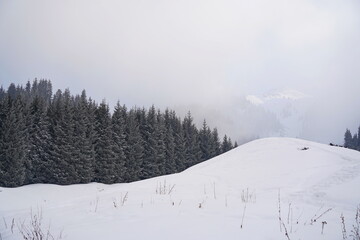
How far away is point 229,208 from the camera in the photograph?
20.2 ft

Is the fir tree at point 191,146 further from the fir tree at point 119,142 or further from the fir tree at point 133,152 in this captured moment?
the fir tree at point 119,142

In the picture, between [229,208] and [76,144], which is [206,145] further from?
[229,208]

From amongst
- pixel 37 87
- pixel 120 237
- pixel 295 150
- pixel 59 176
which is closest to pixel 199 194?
pixel 120 237

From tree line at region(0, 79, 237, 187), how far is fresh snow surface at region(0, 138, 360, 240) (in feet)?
91.8

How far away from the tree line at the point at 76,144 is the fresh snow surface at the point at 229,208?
27987mm

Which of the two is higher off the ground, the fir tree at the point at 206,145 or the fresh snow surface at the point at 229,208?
the fir tree at the point at 206,145

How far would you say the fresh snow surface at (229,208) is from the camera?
454 centimetres

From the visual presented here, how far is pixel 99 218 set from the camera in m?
5.34

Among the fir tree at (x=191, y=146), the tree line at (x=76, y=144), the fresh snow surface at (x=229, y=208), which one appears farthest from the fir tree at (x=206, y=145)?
the fresh snow surface at (x=229, y=208)

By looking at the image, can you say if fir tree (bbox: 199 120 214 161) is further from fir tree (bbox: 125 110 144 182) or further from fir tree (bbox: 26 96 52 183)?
fir tree (bbox: 26 96 52 183)

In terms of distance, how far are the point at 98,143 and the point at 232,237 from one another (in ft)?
126

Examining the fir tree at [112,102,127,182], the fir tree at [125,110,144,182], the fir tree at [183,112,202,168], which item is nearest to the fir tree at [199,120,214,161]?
the fir tree at [183,112,202,168]

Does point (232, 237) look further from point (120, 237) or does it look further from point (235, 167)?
point (235, 167)

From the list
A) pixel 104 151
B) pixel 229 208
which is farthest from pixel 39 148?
A: pixel 229 208
